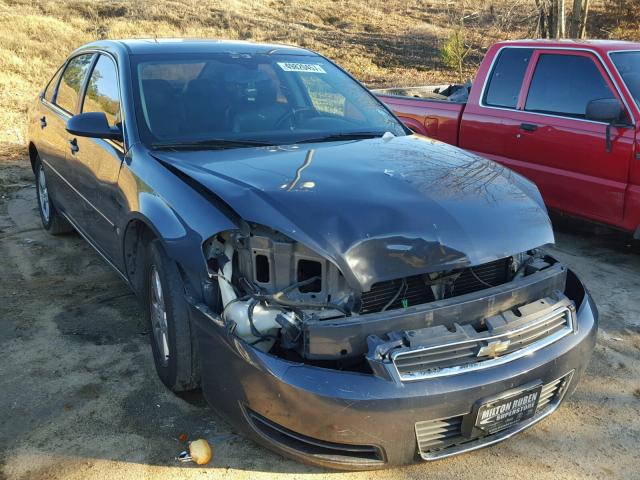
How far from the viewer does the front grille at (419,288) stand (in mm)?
2643

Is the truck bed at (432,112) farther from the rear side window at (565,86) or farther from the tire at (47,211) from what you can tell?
the tire at (47,211)

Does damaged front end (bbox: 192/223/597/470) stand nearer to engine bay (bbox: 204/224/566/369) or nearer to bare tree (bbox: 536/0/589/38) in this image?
engine bay (bbox: 204/224/566/369)

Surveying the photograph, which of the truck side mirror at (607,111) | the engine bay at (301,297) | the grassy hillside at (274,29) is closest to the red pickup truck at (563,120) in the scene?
the truck side mirror at (607,111)

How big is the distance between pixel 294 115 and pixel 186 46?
2.86 feet

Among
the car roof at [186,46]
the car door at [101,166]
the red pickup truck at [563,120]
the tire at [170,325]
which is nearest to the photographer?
the tire at [170,325]

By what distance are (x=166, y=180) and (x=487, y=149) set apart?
3851 mm

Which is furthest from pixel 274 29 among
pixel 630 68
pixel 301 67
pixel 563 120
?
pixel 301 67

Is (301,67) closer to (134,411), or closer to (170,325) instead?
(170,325)

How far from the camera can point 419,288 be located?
2738 millimetres

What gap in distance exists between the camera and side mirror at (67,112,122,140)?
141 inches

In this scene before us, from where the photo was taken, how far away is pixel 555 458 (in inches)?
112

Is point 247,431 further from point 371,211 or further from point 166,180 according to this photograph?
point 166,180

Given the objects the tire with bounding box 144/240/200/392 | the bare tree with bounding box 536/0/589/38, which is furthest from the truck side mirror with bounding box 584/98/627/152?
the bare tree with bounding box 536/0/589/38

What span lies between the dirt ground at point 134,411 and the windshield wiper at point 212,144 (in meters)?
1.21
